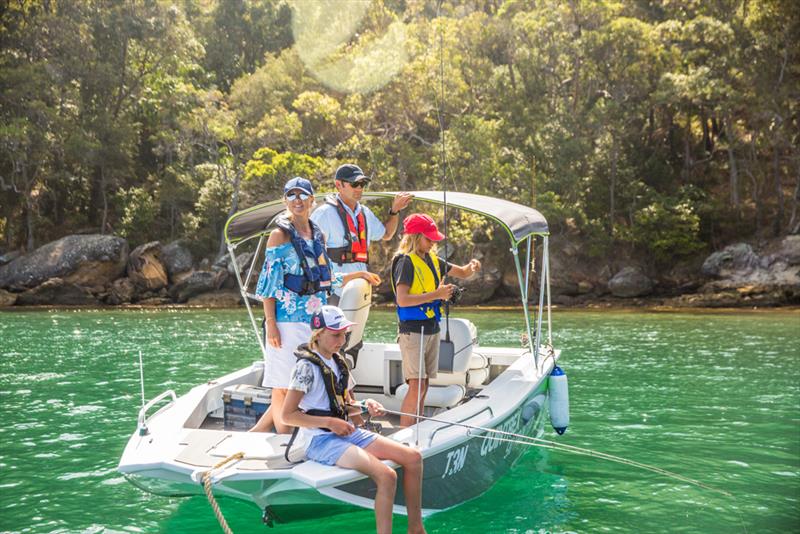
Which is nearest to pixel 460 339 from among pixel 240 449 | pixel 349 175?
pixel 349 175

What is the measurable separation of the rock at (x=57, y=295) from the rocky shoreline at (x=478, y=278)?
1.3 inches

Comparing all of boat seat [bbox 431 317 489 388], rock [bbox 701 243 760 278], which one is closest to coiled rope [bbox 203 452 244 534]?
boat seat [bbox 431 317 489 388]

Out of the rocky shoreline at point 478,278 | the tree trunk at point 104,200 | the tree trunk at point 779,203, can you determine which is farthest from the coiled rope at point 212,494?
the tree trunk at point 104,200

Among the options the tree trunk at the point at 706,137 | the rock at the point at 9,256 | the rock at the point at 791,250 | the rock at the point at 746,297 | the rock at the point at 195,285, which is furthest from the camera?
the tree trunk at the point at 706,137

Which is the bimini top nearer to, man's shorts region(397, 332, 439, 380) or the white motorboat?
the white motorboat

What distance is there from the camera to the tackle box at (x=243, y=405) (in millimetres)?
5785

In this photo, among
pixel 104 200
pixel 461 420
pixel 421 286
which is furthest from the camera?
pixel 104 200

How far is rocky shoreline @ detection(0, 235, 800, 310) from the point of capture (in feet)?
86.5

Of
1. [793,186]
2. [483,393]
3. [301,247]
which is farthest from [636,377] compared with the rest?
[793,186]

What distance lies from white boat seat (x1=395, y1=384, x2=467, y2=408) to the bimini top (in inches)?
52.7

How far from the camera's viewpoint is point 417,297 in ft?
17.7

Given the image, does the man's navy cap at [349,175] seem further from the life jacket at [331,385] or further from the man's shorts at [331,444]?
the man's shorts at [331,444]

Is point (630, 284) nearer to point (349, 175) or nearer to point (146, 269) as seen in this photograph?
point (146, 269)

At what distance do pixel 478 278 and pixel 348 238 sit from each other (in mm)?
22418
